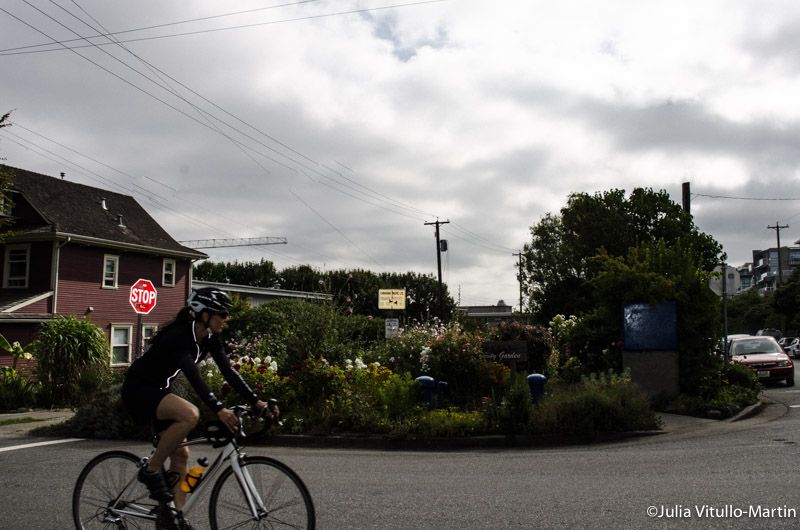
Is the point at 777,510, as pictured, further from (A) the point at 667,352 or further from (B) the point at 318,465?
(A) the point at 667,352

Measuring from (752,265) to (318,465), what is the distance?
6588 inches

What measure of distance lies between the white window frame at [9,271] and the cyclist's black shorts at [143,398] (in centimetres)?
2947

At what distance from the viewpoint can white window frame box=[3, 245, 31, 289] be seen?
3067 cm

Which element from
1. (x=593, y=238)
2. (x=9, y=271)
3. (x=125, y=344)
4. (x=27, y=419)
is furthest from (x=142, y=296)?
(x=593, y=238)

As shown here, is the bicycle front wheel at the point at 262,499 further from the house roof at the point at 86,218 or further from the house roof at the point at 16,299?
the house roof at the point at 86,218

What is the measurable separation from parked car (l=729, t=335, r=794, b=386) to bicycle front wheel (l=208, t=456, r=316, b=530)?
1981 centimetres

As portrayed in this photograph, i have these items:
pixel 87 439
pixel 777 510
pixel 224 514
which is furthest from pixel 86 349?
pixel 777 510

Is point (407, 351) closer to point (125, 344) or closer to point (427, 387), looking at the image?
point (427, 387)

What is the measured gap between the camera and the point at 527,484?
24.4ft

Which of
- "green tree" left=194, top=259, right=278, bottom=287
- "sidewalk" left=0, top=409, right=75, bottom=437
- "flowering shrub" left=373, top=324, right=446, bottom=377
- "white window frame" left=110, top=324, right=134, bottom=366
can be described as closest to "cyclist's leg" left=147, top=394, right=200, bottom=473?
"sidewalk" left=0, top=409, right=75, bottom=437

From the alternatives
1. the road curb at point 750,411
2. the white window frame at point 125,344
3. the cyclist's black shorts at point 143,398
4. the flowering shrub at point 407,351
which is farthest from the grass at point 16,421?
the white window frame at point 125,344

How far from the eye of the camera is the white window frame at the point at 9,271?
30672 mm

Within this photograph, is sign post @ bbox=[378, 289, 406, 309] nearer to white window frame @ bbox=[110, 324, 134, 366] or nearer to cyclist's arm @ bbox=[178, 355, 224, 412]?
white window frame @ bbox=[110, 324, 134, 366]

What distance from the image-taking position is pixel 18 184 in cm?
3291
